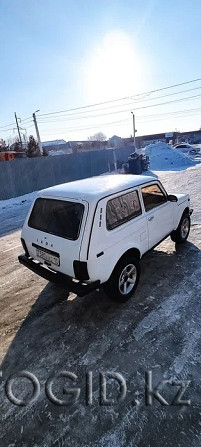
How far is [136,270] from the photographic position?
389cm

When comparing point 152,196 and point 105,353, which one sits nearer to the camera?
point 105,353

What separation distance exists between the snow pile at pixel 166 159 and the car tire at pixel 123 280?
19068mm

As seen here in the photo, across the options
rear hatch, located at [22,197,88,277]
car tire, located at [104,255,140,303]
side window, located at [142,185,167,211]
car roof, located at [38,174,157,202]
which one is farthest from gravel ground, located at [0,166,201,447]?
car roof, located at [38,174,157,202]

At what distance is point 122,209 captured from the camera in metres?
3.66

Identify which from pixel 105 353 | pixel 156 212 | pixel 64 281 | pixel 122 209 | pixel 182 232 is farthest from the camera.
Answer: pixel 182 232

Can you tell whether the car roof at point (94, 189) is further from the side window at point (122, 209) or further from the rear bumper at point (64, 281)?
the rear bumper at point (64, 281)

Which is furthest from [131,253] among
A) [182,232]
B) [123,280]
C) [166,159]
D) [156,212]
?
[166,159]

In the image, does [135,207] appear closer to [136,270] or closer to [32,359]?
[136,270]

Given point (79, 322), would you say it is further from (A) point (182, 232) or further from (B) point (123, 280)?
(A) point (182, 232)

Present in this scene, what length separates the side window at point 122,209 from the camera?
340 centimetres

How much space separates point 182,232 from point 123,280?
242 cm

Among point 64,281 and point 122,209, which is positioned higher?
point 122,209

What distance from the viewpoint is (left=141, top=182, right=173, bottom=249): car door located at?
4219 mm

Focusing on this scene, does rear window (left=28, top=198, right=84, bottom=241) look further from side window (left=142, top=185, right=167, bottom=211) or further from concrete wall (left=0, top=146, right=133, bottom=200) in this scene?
concrete wall (left=0, top=146, right=133, bottom=200)
